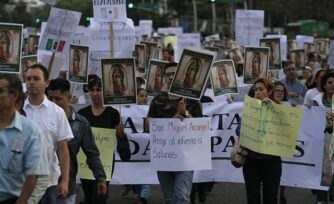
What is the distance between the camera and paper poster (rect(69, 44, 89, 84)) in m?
11.6

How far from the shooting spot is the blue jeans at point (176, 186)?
7719mm

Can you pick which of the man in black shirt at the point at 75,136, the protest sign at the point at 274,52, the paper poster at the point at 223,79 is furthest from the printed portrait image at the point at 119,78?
the protest sign at the point at 274,52

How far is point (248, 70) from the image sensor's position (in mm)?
13195

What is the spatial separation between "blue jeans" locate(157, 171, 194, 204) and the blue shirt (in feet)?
9.62

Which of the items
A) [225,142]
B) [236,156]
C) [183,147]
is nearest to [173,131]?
[183,147]

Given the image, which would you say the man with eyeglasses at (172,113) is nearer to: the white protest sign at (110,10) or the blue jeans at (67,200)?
the blue jeans at (67,200)

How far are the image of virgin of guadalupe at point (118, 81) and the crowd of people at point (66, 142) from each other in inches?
14.5

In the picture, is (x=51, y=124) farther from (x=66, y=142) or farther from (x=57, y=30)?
(x=57, y=30)

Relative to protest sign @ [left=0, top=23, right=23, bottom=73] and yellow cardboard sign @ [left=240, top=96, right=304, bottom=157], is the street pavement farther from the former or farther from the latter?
yellow cardboard sign @ [left=240, top=96, right=304, bottom=157]

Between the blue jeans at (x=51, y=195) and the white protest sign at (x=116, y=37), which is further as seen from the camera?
the white protest sign at (x=116, y=37)

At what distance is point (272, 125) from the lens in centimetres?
836

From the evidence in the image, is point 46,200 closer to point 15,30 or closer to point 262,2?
point 15,30

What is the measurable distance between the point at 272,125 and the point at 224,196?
2.67 metres

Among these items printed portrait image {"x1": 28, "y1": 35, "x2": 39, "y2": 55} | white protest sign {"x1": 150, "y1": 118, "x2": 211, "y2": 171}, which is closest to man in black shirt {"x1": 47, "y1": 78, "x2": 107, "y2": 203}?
white protest sign {"x1": 150, "y1": 118, "x2": 211, "y2": 171}
